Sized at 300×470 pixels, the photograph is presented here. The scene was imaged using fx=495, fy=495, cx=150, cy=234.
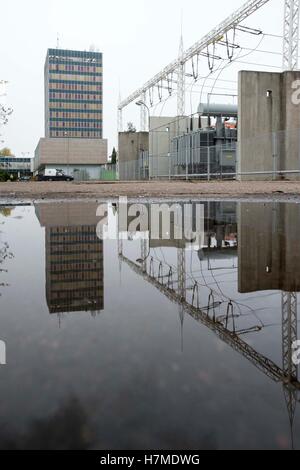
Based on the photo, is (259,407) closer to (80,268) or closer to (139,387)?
(139,387)

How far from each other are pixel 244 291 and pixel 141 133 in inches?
2142

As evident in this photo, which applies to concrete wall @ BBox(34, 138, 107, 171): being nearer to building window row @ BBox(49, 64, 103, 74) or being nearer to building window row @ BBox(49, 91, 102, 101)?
building window row @ BBox(49, 91, 102, 101)

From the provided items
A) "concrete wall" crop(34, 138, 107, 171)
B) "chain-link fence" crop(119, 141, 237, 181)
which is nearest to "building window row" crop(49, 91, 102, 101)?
"concrete wall" crop(34, 138, 107, 171)

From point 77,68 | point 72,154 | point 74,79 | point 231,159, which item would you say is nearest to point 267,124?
point 231,159

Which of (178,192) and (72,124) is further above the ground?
(72,124)

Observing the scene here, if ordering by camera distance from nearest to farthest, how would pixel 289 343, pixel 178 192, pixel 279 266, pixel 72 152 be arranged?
pixel 289 343 < pixel 279 266 < pixel 178 192 < pixel 72 152

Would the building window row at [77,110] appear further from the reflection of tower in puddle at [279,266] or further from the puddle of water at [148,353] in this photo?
the puddle of water at [148,353]

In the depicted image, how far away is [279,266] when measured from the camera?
3.99 m

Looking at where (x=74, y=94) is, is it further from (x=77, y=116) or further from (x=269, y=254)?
(x=269, y=254)

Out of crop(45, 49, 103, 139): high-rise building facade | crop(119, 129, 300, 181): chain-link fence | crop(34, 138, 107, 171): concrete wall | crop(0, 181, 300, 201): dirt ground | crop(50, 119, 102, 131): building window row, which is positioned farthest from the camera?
crop(50, 119, 102, 131): building window row

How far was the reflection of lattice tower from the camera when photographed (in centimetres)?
160

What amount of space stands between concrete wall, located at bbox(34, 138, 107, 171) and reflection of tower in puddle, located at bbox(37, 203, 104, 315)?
115 metres

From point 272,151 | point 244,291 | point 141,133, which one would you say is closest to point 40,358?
point 244,291

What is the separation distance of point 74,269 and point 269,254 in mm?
1828
